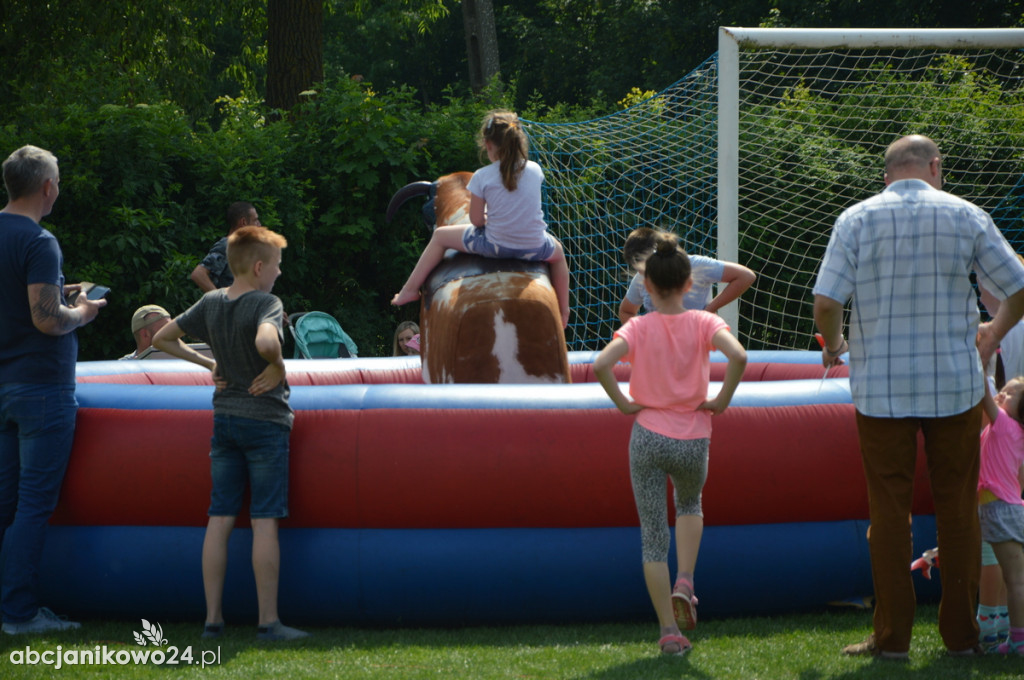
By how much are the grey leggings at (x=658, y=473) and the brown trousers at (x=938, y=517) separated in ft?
2.05

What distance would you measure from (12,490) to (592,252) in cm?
580

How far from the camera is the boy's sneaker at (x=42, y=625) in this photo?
4457 millimetres

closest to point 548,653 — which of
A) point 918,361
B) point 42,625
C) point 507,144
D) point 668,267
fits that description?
point 668,267

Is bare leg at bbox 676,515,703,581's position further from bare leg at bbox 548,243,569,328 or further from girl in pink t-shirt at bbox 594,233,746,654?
bare leg at bbox 548,243,569,328

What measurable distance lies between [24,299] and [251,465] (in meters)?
1.18

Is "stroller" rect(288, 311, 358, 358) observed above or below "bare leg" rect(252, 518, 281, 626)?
above

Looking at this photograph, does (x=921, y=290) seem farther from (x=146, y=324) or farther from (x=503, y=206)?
(x=146, y=324)

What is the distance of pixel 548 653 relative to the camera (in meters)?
4.11

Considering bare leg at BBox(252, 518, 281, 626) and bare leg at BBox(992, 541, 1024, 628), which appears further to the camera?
bare leg at BBox(252, 518, 281, 626)

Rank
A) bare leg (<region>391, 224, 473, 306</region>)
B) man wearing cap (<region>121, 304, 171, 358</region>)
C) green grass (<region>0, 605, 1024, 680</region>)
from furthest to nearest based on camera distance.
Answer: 1. man wearing cap (<region>121, 304, 171, 358</region>)
2. bare leg (<region>391, 224, 473, 306</region>)
3. green grass (<region>0, 605, 1024, 680</region>)

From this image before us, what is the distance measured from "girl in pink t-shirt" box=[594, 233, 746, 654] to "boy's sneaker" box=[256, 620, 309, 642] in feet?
4.62

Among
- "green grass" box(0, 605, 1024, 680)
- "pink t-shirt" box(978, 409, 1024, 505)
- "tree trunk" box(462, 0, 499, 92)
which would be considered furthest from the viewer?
"tree trunk" box(462, 0, 499, 92)

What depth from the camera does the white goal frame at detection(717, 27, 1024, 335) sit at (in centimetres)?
745

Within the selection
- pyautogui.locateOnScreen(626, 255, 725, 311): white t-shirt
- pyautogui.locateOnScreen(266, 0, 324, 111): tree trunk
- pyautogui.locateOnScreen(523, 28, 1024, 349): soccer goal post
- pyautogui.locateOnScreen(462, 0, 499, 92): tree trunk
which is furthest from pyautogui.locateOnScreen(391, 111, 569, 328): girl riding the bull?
pyautogui.locateOnScreen(462, 0, 499, 92): tree trunk
